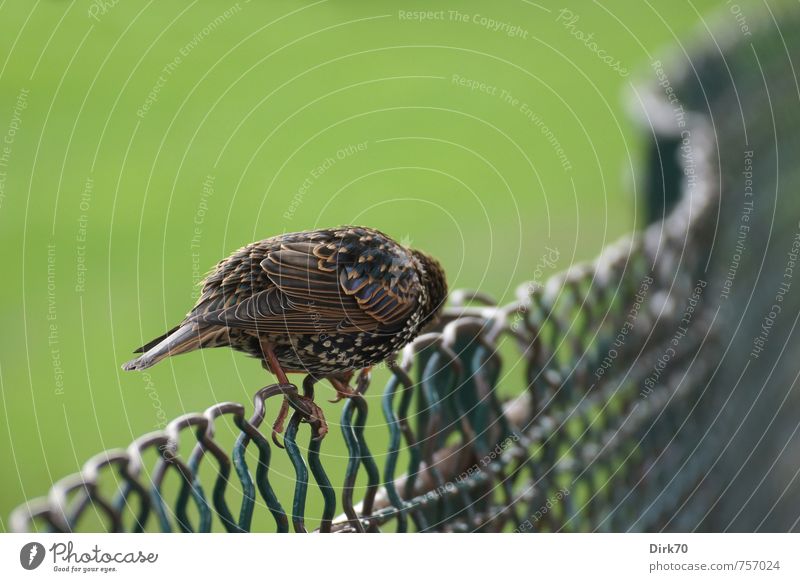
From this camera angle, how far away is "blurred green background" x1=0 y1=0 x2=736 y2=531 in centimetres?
150

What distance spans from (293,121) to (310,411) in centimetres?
67

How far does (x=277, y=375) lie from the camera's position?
119 cm

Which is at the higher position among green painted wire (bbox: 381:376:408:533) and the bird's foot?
the bird's foot

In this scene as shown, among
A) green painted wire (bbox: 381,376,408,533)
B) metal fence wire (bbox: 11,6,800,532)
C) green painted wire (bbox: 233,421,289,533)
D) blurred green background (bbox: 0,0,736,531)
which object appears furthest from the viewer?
blurred green background (bbox: 0,0,736,531)

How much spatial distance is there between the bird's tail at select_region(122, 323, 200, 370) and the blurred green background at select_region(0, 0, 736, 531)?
9.2 inches

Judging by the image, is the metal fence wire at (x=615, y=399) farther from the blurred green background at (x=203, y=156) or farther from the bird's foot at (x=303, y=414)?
the blurred green background at (x=203, y=156)

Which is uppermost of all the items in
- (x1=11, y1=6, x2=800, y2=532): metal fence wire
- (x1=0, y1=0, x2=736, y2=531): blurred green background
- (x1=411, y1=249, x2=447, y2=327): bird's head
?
(x1=0, y1=0, x2=736, y2=531): blurred green background

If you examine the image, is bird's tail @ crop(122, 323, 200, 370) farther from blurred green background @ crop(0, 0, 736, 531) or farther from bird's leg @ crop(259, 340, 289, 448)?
blurred green background @ crop(0, 0, 736, 531)

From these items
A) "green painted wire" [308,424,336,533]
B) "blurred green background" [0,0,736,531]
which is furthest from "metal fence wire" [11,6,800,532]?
"blurred green background" [0,0,736,531]

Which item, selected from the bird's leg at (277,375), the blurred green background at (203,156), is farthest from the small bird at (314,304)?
the blurred green background at (203,156)

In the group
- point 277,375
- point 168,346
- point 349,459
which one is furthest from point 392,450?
point 168,346

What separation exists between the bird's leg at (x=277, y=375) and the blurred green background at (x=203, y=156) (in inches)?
6.8

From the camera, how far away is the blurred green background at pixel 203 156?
4.91 feet
